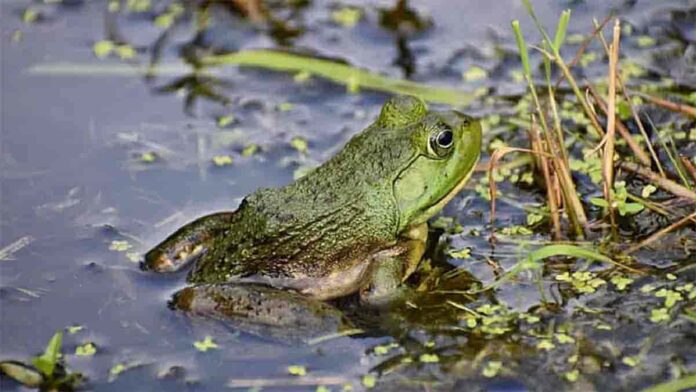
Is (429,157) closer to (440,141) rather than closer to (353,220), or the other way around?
(440,141)

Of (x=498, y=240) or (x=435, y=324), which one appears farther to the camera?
(x=498, y=240)

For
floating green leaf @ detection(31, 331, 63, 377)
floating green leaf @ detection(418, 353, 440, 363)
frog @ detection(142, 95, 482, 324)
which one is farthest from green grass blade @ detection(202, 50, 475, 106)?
floating green leaf @ detection(31, 331, 63, 377)

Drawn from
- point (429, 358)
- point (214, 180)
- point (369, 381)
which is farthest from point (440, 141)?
point (214, 180)

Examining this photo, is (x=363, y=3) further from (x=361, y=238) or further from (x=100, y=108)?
(x=361, y=238)

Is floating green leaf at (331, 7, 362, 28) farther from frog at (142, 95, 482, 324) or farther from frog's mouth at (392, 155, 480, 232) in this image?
frog's mouth at (392, 155, 480, 232)

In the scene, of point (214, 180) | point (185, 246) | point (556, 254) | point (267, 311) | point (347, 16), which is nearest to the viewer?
point (556, 254)

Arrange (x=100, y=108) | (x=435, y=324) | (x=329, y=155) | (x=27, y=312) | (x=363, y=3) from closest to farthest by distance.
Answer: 1. (x=435, y=324)
2. (x=27, y=312)
3. (x=329, y=155)
4. (x=100, y=108)
5. (x=363, y=3)

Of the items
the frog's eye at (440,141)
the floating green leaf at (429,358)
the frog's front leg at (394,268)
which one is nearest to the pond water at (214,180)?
the floating green leaf at (429,358)

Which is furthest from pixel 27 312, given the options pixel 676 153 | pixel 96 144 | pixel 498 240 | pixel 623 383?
pixel 676 153
